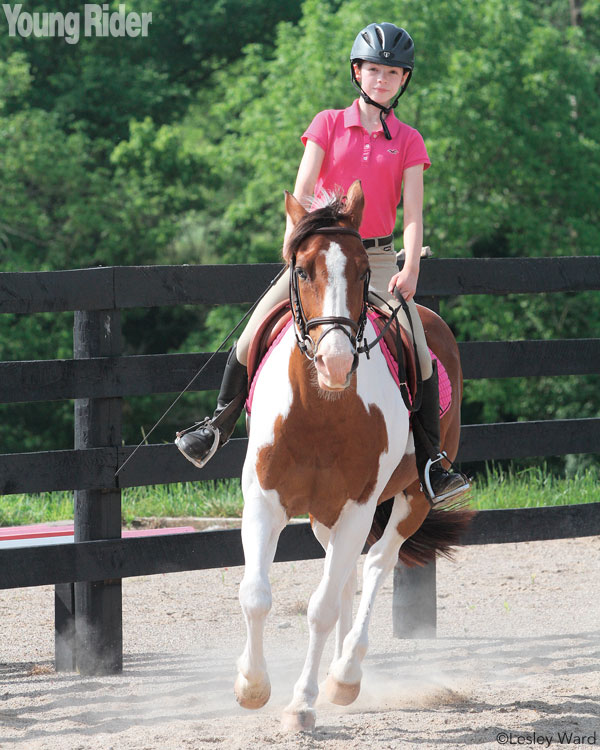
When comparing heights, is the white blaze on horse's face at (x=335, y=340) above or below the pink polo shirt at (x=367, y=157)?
below

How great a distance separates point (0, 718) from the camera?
14.7 feet

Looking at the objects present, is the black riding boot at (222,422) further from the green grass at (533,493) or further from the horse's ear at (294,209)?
the green grass at (533,493)

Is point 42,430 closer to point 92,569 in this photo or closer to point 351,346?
point 92,569

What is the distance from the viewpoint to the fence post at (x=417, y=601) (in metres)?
6.06

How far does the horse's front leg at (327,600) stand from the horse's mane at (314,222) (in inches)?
41.6

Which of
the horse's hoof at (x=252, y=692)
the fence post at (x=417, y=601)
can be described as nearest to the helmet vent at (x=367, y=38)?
the horse's hoof at (x=252, y=692)

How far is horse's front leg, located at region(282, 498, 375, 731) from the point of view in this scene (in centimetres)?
417

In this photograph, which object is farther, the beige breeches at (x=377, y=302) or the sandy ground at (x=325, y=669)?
the beige breeches at (x=377, y=302)

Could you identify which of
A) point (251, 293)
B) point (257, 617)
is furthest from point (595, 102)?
point (257, 617)

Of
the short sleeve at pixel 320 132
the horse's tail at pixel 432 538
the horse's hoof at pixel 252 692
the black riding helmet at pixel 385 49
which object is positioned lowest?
the horse's hoof at pixel 252 692

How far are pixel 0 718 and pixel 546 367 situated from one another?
363cm

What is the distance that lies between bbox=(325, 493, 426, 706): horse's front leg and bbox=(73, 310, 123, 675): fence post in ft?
4.38

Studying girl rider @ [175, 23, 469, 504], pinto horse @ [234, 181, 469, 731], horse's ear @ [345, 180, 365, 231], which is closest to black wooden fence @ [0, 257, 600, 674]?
girl rider @ [175, 23, 469, 504]

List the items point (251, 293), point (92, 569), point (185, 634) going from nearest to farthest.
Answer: point (92, 569) → point (251, 293) → point (185, 634)
